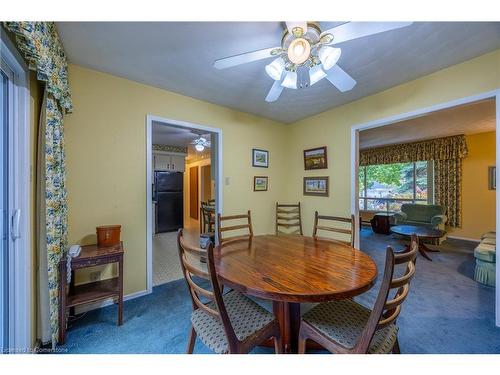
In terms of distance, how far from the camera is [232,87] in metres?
2.44

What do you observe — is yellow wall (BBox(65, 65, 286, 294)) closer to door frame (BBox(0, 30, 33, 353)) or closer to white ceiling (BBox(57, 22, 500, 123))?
white ceiling (BBox(57, 22, 500, 123))

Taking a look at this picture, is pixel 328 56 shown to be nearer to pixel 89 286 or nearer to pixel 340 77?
pixel 340 77

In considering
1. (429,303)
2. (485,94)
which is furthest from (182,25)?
(429,303)

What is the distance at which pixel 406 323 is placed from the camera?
1831mm

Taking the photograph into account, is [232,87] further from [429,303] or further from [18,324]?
[429,303]

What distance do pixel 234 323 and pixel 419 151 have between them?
19.8 feet

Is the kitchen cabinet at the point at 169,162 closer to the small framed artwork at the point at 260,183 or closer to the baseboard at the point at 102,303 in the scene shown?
the small framed artwork at the point at 260,183

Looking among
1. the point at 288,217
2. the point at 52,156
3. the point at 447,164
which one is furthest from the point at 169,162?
the point at 447,164

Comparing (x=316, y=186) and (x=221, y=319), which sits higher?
(x=316, y=186)

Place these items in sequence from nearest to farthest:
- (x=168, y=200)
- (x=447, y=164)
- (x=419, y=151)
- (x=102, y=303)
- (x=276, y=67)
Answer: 1. (x=276, y=67)
2. (x=102, y=303)
3. (x=447, y=164)
4. (x=419, y=151)
5. (x=168, y=200)

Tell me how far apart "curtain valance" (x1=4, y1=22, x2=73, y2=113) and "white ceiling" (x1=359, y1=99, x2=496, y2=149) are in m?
4.22

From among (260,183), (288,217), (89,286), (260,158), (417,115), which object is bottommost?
(89,286)

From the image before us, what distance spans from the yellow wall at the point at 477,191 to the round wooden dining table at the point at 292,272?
4766mm

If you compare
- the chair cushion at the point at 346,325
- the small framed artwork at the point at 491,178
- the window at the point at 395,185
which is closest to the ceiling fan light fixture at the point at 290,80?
the chair cushion at the point at 346,325
